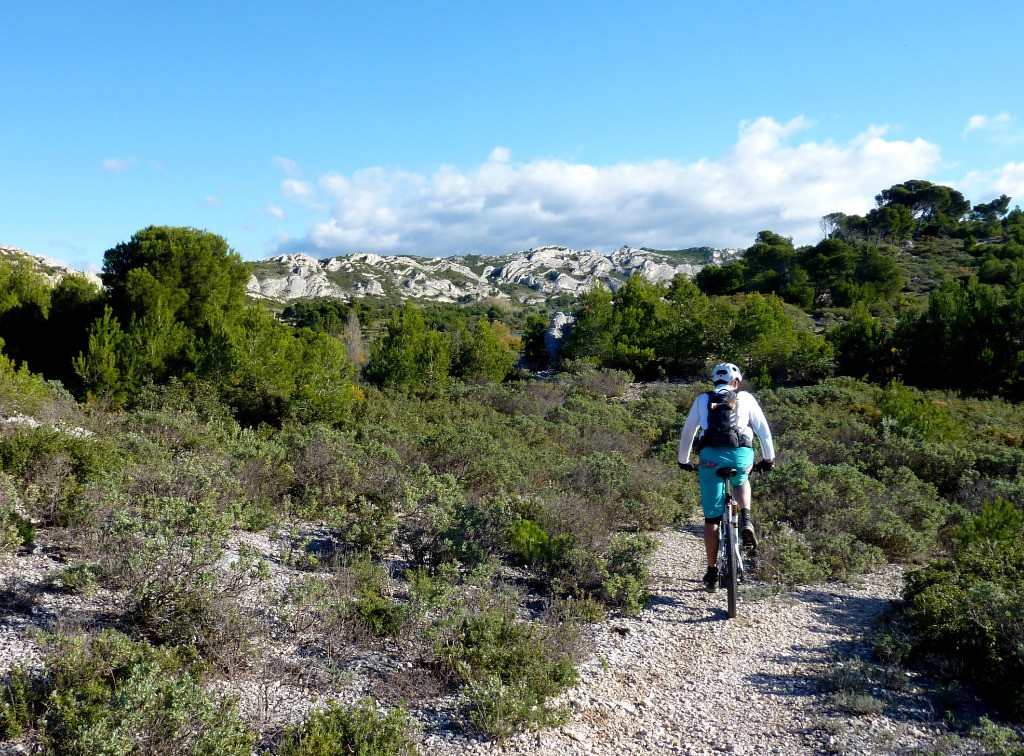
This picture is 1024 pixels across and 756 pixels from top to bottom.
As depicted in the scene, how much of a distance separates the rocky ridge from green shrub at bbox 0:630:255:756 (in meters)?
78.5

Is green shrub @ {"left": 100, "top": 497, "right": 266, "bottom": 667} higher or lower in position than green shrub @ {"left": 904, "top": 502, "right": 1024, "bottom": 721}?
higher

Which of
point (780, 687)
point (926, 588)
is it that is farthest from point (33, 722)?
point (926, 588)

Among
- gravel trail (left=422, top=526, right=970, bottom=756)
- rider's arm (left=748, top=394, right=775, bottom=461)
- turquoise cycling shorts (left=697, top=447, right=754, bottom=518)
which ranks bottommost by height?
gravel trail (left=422, top=526, right=970, bottom=756)

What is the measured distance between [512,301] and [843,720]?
93.5m

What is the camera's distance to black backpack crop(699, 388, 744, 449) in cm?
484

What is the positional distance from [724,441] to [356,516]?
3.55m

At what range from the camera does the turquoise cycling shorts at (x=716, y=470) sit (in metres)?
4.91

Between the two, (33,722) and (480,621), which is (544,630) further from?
(33,722)

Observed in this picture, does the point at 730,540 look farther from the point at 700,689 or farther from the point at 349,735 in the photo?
the point at 349,735

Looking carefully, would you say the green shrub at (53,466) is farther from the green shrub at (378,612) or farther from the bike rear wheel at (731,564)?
the bike rear wheel at (731,564)

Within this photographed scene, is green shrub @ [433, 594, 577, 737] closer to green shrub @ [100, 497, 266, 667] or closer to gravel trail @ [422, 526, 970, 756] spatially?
gravel trail @ [422, 526, 970, 756]

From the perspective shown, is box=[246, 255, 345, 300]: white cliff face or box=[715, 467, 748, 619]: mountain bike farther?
box=[246, 255, 345, 300]: white cliff face

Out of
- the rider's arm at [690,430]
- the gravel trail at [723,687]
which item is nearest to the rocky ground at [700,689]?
the gravel trail at [723,687]

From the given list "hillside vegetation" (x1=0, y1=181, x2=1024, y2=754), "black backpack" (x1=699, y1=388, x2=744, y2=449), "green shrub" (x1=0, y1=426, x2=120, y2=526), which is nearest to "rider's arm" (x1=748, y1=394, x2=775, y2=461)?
"black backpack" (x1=699, y1=388, x2=744, y2=449)
